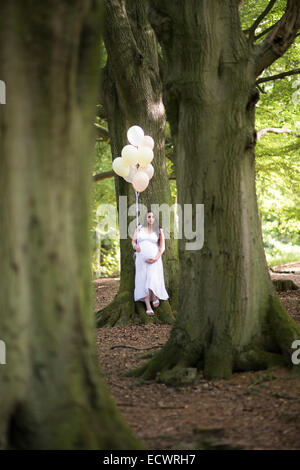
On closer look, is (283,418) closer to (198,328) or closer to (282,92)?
(198,328)

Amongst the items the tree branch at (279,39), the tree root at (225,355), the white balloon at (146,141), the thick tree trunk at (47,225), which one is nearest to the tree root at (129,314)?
the white balloon at (146,141)

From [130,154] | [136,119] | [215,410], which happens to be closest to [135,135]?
[130,154]

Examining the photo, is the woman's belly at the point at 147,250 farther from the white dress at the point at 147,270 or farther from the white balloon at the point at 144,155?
the white balloon at the point at 144,155

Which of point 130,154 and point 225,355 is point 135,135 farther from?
point 225,355

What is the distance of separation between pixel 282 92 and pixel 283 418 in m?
12.0

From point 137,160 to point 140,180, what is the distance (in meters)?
0.41

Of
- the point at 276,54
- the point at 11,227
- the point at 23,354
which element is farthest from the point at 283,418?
the point at 276,54

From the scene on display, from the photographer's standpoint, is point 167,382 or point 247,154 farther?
point 247,154

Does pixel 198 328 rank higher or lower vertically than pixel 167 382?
higher

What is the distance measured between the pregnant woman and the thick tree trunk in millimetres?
7651

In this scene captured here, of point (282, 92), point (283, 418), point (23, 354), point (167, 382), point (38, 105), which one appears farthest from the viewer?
point (282, 92)

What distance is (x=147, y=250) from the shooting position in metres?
11.4

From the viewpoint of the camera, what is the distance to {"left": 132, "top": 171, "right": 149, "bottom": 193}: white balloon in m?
10.8

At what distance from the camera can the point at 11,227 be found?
11.2 ft
